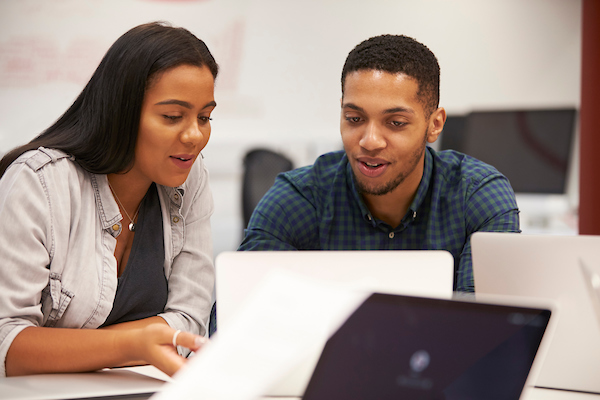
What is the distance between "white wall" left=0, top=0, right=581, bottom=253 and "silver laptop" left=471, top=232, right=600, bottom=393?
2.97 m

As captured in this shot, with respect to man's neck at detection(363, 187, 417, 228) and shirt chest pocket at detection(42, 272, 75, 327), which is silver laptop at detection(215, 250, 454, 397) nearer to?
shirt chest pocket at detection(42, 272, 75, 327)

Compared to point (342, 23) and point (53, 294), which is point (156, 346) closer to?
point (53, 294)

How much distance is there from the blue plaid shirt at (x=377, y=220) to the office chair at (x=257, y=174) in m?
1.13

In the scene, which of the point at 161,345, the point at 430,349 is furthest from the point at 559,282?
the point at 161,345

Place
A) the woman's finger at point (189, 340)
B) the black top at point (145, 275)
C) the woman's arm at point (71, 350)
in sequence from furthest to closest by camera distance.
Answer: the black top at point (145, 275), the woman's arm at point (71, 350), the woman's finger at point (189, 340)

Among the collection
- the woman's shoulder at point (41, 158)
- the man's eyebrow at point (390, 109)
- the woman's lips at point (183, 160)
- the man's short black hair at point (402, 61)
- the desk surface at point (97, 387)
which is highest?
the man's short black hair at point (402, 61)

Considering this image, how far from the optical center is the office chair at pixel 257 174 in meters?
2.73

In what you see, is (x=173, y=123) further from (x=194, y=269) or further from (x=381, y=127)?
(x=381, y=127)

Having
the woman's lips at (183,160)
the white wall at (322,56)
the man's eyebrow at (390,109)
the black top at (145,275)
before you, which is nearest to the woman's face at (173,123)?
the woman's lips at (183,160)

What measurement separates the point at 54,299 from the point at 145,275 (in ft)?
0.72

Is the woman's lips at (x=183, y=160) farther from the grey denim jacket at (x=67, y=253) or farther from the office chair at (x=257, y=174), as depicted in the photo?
the office chair at (x=257, y=174)

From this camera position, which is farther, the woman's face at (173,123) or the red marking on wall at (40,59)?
the red marking on wall at (40,59)

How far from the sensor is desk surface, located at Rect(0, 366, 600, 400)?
2.75 ft

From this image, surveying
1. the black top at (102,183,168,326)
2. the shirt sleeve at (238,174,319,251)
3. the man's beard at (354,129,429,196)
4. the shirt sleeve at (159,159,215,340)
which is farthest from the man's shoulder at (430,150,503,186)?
the black top at (102,183,168,326)
